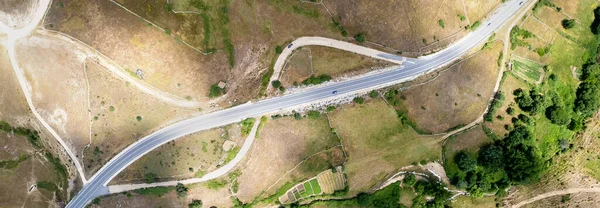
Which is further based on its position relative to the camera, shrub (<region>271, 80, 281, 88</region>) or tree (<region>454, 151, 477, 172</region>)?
tree (<region>454, 151, 477, 172</region>)

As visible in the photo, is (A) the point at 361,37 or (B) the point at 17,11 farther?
(A) the point at 361,37

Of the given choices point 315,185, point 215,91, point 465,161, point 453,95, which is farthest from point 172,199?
point 453,95

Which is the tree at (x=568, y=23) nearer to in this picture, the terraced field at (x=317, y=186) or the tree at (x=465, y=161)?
the tree at (x=465, y=161)

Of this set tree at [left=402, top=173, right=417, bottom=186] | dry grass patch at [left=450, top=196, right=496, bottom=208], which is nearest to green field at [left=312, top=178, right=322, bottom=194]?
tree at [left=402, top=173, right=417, bottom=186]

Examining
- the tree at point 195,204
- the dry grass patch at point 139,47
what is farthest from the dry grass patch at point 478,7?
the tree at point 195,204

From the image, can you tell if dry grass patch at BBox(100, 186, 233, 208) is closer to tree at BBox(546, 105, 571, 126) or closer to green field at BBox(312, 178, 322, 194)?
green field at BBox(312, 178, 322, 194)

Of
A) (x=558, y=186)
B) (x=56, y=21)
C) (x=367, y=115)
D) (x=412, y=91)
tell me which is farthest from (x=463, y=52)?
(x=56, y=21)

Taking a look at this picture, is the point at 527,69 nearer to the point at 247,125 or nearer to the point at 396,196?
the point at 396,196
